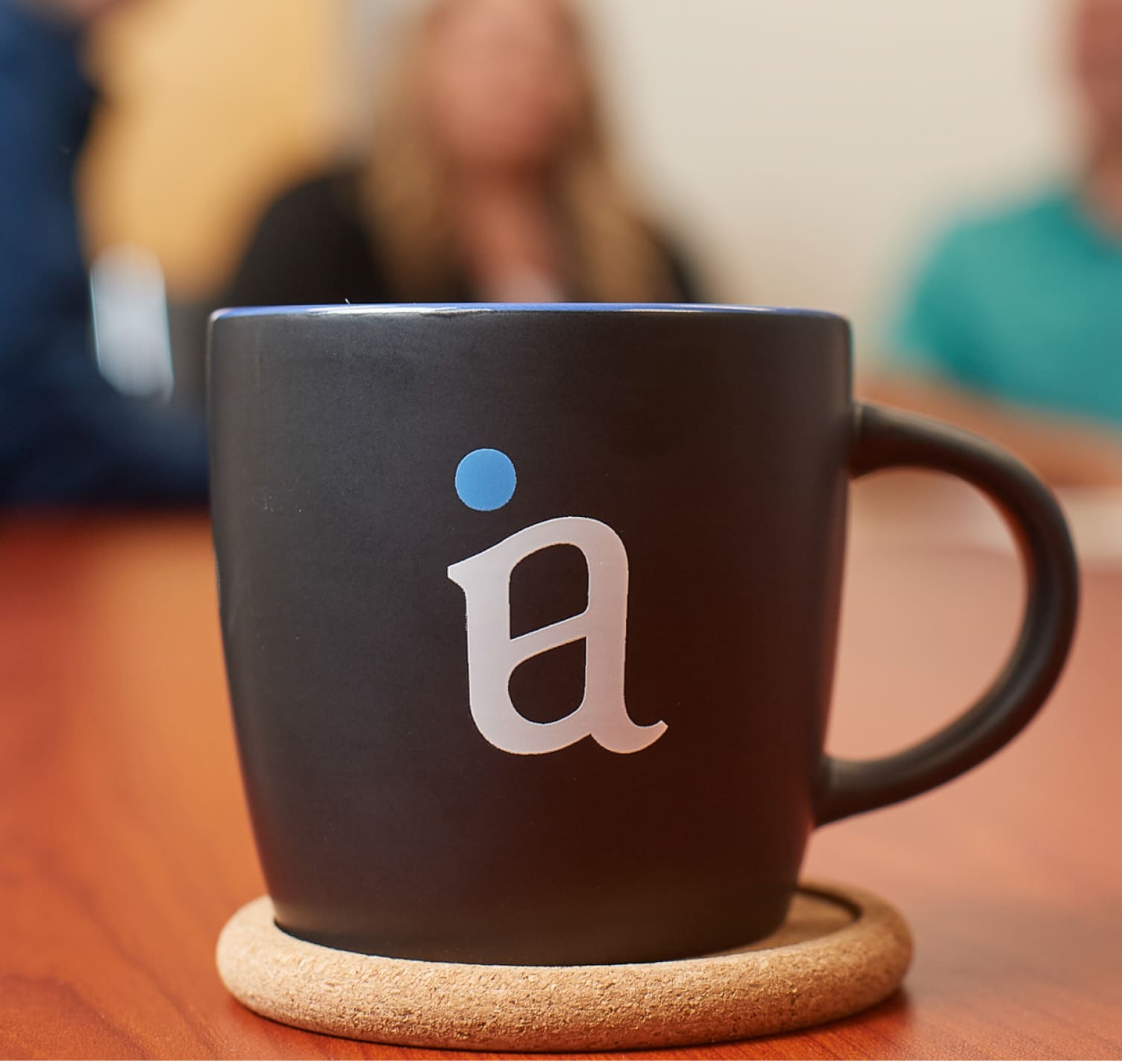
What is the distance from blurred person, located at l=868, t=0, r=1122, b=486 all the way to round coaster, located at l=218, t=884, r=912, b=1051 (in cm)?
213

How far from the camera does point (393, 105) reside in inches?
99.1

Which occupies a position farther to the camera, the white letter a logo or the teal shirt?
the teal shirt

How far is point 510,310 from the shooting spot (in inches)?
12.0

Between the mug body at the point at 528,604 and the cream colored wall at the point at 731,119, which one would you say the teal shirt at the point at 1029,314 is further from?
the mug body at the point at 528,604

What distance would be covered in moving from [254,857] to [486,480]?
0.19m

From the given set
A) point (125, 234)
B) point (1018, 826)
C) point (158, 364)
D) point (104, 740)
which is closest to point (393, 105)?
point (158, 364)

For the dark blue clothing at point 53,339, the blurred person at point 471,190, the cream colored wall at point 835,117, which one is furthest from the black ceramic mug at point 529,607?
the cream colored wall at point 835,117

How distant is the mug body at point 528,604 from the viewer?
1.01ft

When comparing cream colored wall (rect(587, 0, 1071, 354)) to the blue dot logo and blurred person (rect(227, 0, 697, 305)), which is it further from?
the blue dot logo

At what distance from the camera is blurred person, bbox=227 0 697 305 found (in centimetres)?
243

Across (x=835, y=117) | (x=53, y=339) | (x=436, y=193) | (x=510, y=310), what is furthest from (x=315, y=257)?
(x=510, y=310)

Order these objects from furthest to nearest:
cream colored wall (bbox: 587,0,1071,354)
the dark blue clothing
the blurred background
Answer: cream colored wall (bbox: 587,0,1071,354) < the blurred background < the dark blue clothing

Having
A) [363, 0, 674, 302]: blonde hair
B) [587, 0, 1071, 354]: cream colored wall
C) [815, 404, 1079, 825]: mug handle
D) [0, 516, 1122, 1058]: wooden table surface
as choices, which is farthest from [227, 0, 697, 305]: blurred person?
[815, 404, 1079, 825]: mug handle

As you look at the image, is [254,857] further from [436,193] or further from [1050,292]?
[1050,292]
